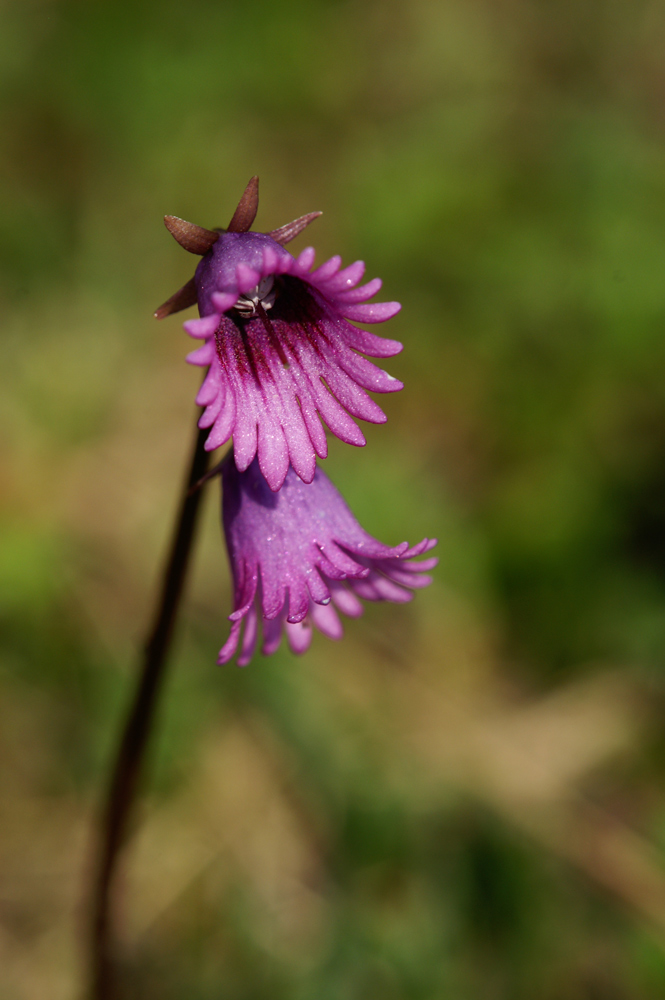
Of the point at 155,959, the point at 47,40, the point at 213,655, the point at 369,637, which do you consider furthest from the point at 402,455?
the point at 47,40

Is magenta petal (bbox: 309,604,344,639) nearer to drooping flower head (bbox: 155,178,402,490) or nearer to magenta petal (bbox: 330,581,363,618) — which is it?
magenta petal (bbox: 330,581,363,618)

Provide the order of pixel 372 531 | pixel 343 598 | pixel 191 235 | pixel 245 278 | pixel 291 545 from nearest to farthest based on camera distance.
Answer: pixel 245 278 < pixel 191 235 < pixel 291 545 < pixel 343 598 < pixel 372 531

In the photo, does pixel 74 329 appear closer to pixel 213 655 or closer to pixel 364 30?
pixel 213 655

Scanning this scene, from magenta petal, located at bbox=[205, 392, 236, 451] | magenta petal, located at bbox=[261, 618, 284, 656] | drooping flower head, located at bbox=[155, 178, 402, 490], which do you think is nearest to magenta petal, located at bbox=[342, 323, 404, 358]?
drooping flower head, located at bbox=[155, 178, 402, 490]

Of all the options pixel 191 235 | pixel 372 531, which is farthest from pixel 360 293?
pixel 372 531

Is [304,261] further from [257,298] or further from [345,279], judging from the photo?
[257,298]
